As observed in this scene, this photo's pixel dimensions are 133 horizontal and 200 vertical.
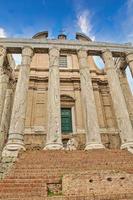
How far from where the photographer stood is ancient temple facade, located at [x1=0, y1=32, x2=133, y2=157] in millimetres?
13359

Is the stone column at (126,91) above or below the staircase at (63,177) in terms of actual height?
above

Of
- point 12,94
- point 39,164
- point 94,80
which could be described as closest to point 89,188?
point 39,164

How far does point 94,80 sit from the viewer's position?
22.9 m

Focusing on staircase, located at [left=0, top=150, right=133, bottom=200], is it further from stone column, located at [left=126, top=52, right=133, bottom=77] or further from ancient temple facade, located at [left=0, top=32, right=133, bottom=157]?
stone column, located at [left=126, top=52, right=133, bottom=77]

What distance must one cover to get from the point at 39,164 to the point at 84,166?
2.11m

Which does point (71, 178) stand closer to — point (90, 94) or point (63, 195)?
point (63, 195)

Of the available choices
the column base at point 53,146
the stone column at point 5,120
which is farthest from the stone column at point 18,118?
the stone column at point 5,120

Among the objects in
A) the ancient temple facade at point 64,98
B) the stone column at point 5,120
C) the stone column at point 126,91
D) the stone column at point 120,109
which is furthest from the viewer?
the stone column at point 126,91

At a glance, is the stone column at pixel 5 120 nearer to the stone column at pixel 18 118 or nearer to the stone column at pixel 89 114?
the stone column at pixel 18 118

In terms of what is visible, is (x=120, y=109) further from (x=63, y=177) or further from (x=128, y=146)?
(x=63, y=177)

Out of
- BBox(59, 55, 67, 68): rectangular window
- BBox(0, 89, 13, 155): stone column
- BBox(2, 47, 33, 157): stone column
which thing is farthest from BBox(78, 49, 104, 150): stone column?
BBox(59, 55, 67, 68): rectangular window

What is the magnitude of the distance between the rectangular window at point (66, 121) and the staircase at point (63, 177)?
9.22 metres

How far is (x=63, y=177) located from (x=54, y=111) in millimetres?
6821

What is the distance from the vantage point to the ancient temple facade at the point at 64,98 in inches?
526
